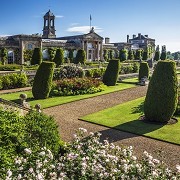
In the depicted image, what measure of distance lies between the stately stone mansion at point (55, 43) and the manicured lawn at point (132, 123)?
3400 cm

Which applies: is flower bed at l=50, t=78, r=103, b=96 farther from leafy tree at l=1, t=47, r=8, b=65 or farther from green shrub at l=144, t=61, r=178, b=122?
leafy tree at l=1, t=47, r=8, b=65

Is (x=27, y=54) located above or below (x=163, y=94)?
above

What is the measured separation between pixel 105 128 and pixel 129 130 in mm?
1145

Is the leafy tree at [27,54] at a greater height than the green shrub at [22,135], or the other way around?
the leafy tree at [27,54]

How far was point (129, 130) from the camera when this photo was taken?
12164mm

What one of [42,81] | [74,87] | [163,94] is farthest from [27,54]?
[163,94]

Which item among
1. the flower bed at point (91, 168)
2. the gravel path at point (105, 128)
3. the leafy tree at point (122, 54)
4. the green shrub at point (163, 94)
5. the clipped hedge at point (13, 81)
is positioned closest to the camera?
the flower bed at point (91, 168)

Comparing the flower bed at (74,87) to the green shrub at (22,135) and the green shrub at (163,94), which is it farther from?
the green shrub at (22,135)

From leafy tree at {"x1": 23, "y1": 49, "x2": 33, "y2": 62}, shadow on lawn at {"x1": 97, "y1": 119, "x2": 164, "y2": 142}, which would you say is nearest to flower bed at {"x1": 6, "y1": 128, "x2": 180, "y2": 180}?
shadow on lawn at {"x1": 97, "y1": 119, "x2": 164, "y2": 142}

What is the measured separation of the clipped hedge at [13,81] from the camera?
938 inches

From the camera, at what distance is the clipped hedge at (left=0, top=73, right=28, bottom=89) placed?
78.2 feet

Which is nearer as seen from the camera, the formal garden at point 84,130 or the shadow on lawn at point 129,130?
the formal garden at point 84,130

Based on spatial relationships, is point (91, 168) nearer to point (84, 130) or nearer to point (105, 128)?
point (84, 130)

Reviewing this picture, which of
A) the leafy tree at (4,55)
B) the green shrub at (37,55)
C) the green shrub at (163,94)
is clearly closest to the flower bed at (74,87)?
the green shrub at (163,94)
